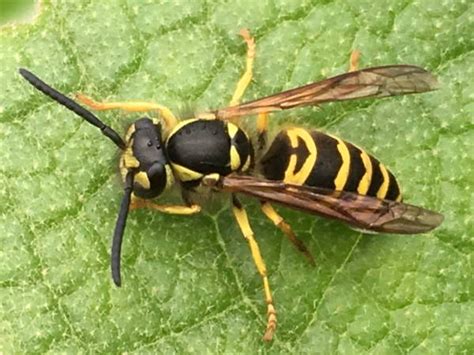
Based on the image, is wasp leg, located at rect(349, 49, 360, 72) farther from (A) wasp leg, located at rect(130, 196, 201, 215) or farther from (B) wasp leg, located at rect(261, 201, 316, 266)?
(A) wasp leg, located at rect(130, 196, 201, 215)

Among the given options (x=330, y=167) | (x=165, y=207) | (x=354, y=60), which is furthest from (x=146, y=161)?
(x=354, y=60)

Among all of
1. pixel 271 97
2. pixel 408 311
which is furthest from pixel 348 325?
pixel 271 97

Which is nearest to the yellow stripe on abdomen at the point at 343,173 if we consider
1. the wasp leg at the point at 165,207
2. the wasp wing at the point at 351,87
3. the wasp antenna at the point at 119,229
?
the wasp wing at the point at 351,87

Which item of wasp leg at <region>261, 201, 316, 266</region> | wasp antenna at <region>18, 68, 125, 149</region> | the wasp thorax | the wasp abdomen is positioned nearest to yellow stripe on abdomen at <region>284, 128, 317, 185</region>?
the wasp abdomen

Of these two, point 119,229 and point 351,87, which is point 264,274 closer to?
point 119,229

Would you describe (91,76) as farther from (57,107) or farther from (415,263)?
(415,263)

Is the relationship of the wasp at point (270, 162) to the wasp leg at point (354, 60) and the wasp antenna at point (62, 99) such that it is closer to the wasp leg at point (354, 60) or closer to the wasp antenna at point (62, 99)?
the wasp antenna at point (62, 99)
